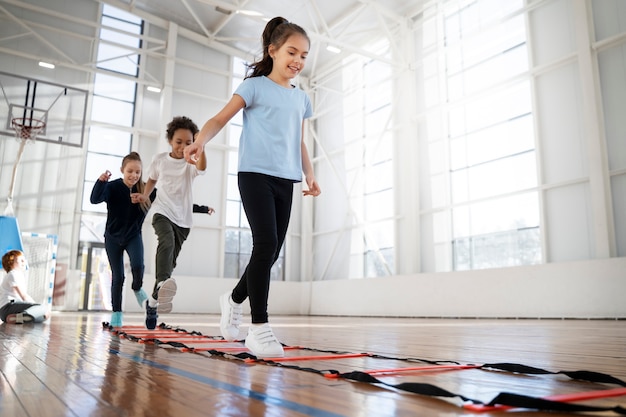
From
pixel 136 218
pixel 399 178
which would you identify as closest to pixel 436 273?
pixel 399 178

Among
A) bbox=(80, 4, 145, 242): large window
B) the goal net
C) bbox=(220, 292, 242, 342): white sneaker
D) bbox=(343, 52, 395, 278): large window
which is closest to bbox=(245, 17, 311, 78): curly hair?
bbox=(220, 292, 242, 342): white sneaker

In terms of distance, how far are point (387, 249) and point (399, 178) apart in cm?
149

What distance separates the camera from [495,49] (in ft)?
29.5

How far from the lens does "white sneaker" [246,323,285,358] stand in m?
1.85

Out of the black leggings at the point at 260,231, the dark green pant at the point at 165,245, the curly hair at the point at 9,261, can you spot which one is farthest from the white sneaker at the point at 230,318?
the curly hair at the point at 9,261

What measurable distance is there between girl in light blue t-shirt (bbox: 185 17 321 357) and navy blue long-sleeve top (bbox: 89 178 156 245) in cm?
156

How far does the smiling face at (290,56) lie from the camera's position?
2166mm

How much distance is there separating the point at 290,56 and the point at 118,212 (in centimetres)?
205

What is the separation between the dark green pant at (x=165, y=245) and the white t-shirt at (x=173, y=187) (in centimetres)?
4

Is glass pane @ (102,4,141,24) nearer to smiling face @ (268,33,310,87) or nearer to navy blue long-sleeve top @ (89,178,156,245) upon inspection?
navy blue long-sleeve top @ (89,178,156,245)

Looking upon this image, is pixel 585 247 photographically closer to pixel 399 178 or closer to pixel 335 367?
pixel 399 178

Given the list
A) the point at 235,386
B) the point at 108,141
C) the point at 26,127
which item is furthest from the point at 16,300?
the point at 108,141

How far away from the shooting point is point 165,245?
124 inches

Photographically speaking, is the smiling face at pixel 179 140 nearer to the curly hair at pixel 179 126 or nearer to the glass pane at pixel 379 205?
the curly hair at pixel 179 126
